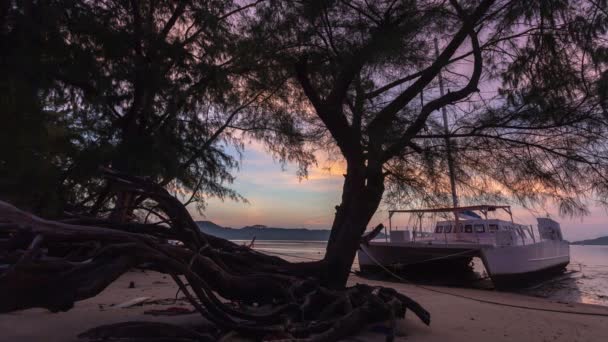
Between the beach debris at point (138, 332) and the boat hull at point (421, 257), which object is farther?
the boat hull at point (421, 257)

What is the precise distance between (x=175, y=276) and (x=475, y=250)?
32.6 feet

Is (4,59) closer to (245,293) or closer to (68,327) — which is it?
(68,327)

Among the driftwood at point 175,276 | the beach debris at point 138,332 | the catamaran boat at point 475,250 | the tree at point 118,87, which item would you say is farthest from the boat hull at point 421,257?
the beach debris at point 138,332

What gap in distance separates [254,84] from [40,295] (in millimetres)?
5581

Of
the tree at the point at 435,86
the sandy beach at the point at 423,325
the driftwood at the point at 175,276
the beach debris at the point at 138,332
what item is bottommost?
the sandy beach at the point at 423,325

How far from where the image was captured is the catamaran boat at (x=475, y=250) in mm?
11047

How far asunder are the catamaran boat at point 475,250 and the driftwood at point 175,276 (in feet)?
18.4

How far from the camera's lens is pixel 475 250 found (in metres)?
10.8

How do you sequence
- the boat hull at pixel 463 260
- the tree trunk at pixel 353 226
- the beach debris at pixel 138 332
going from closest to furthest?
the beach debris at pixel 138 332, the tree trunk at pixel 353 226, the boat hull at pixel 463 260

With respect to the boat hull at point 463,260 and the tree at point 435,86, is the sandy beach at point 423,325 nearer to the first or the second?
the tree at point 435,86

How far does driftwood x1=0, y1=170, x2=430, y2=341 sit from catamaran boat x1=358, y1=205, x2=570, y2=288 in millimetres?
5620

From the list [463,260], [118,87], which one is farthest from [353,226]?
[463,260]

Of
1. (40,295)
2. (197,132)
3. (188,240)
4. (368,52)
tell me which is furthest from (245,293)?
(197,132)

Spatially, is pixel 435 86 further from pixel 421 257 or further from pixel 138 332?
pixel 421 257
